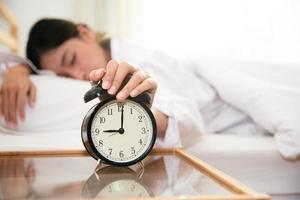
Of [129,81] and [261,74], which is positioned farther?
[261,74]

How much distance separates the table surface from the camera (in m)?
0.48

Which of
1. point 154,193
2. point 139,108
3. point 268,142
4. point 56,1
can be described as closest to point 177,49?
point 56,1

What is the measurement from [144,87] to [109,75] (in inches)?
2.3

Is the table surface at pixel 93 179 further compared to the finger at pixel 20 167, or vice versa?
the finger at pixel 20 167

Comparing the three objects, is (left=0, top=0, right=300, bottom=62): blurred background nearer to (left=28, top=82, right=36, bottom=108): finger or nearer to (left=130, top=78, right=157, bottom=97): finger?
(left=28, top=82, right=36, bottom=108): finger

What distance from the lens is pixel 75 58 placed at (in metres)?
1.30

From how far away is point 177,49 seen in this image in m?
2.30

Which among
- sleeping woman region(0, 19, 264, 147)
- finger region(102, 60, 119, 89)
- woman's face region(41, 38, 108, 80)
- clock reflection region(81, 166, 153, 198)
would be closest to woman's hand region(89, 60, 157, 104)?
finger region(102, 60, 119, 89)

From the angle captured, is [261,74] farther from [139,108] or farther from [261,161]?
[139,108]

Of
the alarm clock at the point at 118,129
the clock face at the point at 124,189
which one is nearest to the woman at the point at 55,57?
the alarm clock at the point at 118,129

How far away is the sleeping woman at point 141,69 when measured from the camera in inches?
35.9

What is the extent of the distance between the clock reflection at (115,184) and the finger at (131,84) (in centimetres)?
11

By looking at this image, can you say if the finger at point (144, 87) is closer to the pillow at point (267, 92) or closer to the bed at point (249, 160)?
the bed at point (249, 160)

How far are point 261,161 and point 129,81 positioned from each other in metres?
0.48
